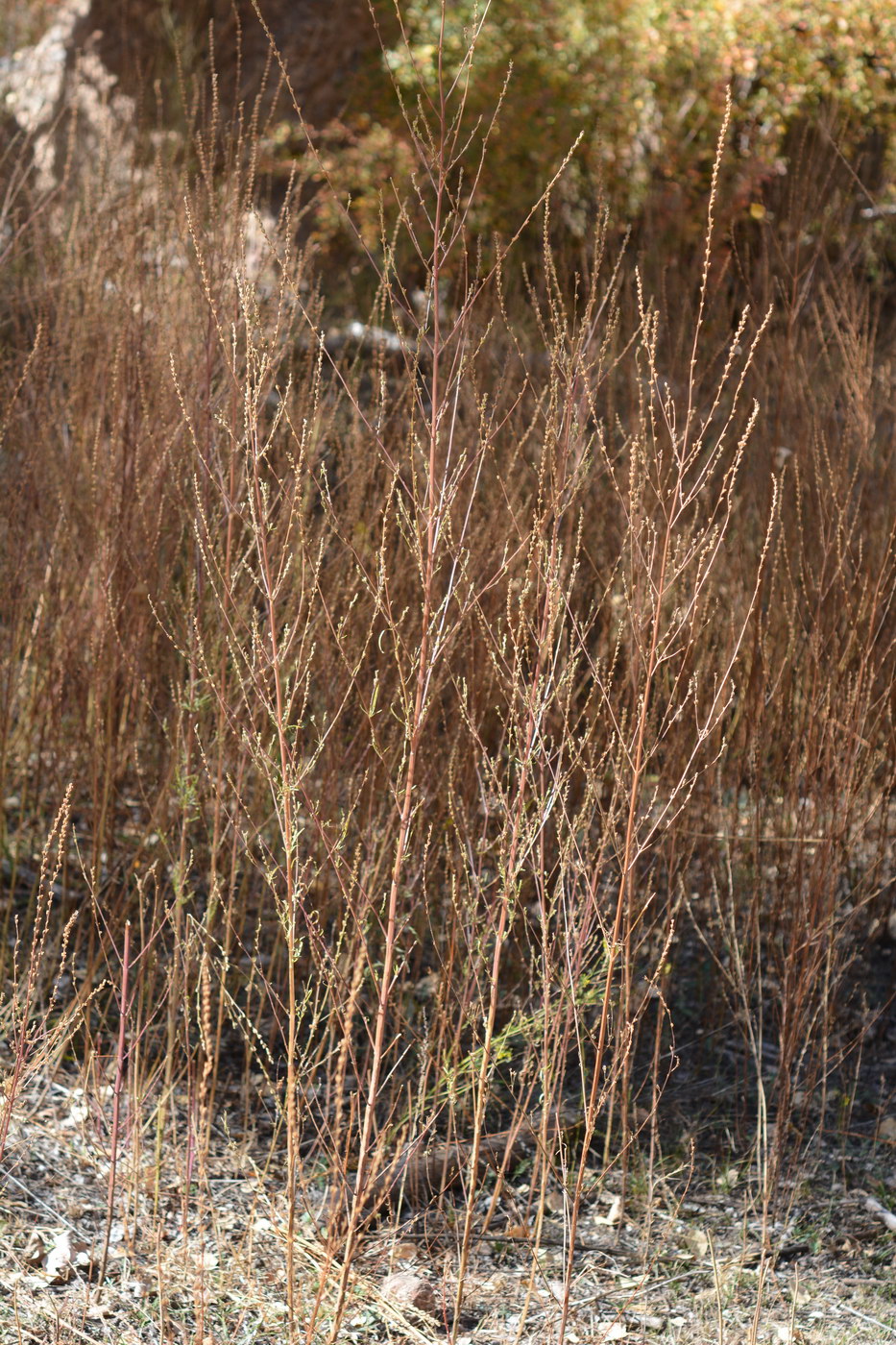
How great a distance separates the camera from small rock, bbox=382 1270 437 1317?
2406mm

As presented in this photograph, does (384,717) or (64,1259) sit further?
(384,717)

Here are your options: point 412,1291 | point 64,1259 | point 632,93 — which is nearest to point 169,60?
point 632,93

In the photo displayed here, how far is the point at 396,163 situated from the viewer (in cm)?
764

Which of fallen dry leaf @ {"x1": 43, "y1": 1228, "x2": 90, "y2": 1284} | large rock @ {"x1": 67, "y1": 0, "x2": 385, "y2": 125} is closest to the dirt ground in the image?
fallen dry leaf @ {"x1": 43, "y1": 1228, "x2": 90, "y2": 1284}

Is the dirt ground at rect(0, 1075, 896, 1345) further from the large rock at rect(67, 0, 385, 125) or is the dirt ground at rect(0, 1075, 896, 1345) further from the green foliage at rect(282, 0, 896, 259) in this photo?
the large rock at rect(67, 0, 385, 125)

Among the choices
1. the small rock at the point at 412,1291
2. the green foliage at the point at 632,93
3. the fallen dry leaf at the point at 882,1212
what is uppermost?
the green foliage at the point at 632,93

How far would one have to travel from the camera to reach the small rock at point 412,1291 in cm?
241

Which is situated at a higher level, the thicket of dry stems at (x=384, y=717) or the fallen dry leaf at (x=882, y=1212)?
the thicket of dry stems at (x=384, y=717)

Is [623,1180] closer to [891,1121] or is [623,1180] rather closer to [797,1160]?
[797,1160]

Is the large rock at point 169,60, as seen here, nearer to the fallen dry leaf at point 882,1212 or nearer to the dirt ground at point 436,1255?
the dirt ground at point 436,1255

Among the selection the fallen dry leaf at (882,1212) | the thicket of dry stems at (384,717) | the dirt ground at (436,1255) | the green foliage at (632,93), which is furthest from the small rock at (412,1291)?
the green foliage at (632,93)

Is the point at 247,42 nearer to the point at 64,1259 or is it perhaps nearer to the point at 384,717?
the point at 384,717

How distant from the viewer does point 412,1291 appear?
2.42 meters

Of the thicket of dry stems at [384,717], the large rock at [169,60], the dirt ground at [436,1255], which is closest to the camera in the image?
the dirt ground at [436,1255]
